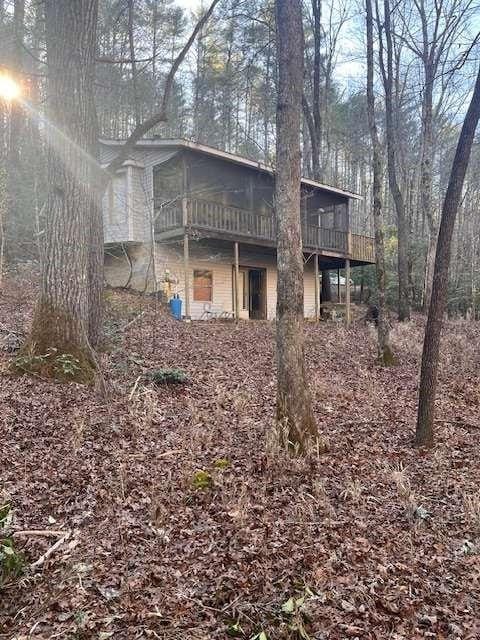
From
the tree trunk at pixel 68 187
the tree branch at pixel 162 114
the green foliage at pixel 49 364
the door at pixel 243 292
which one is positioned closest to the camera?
the green foliage at pixel 49 364

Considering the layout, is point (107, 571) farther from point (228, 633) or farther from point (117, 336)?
point (117, 336)

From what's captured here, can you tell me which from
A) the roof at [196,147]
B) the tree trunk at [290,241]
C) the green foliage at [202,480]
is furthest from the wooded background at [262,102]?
the green foliage at [202,480]

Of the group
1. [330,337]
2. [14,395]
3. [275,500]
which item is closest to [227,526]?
[275,500]

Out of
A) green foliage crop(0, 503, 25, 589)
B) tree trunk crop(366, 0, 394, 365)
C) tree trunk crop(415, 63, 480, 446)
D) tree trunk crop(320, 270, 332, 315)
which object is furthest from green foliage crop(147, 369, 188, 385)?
tree trunk crop(320, 270, 332, 315)

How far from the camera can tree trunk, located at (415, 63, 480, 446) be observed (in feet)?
17.3

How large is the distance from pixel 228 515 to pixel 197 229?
11202mm

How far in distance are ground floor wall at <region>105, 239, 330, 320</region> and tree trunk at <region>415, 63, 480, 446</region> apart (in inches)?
396

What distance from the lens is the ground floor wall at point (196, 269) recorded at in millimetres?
15461

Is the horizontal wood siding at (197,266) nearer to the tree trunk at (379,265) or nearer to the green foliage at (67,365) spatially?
the tree trunk at (379,265)

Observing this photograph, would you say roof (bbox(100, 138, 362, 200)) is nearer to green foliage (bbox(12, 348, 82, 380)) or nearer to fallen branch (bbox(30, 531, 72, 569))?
green foliage (bbox(12, 348, 82, 380))

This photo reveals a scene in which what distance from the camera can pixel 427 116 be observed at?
14625 mm

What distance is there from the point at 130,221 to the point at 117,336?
7829 mm

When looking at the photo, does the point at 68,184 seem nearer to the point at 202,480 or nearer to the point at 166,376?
the point at 166,376

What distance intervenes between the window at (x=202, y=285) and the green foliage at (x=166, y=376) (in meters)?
9.13
